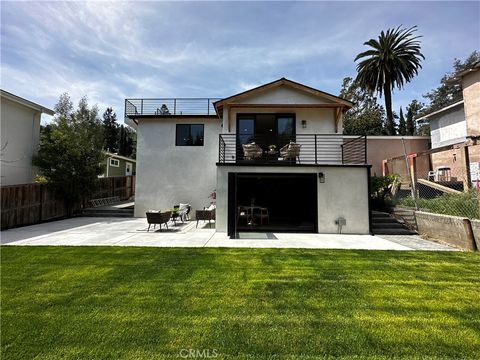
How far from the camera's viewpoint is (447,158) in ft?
54.4

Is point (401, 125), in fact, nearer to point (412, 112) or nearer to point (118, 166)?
point (412, 112)

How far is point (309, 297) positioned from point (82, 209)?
15.2m

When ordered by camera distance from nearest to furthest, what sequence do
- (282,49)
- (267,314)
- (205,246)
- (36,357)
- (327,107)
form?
(36,357), (267,314), (205,246), (282,49), (327,107)

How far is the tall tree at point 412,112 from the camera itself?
40.8 meters

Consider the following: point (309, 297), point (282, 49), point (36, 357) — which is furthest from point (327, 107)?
point (36, 357)

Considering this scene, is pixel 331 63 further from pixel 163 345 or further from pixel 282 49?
pixel 163 345

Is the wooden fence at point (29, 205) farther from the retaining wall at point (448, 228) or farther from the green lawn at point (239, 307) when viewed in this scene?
the retaining wall at point (448, 228)

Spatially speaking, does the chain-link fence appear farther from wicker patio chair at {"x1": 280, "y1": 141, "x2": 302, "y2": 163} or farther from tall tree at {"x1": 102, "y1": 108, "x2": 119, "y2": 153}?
tall tree at {"x1": 102, "y1": 108, "x2": 119, "y2": 153}

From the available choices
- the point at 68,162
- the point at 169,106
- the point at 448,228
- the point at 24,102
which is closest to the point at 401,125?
the point at 448,228

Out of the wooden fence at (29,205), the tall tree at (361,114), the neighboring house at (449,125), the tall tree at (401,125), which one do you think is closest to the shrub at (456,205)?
the neighboring house at (449,125)

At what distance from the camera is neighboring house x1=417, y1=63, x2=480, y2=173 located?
1302 cm

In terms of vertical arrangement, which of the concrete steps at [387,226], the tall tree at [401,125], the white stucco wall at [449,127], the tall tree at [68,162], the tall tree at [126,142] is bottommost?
the concrete steps at [387,226]

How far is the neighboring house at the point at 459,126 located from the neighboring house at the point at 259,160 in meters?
4.31

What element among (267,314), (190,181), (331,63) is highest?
(331,63)
